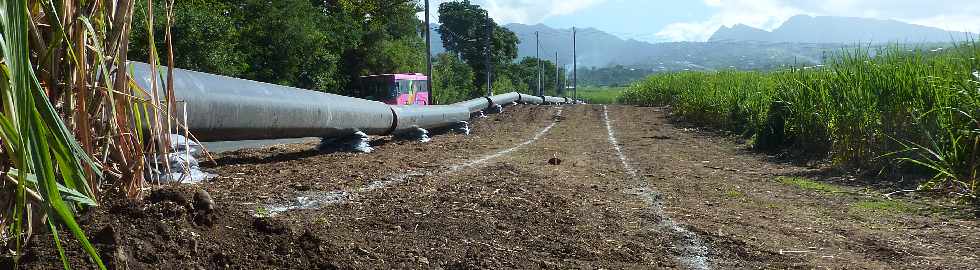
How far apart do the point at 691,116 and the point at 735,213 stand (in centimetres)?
2102

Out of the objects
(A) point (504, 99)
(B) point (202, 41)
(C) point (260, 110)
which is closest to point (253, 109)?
(C) point (260, 110)

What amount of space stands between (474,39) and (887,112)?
79983 mm

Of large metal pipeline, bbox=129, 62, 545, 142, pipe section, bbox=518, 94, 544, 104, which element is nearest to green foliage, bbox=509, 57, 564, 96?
pipe section, bbox=518, 94, 544, 104

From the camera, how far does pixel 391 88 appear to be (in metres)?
35.3

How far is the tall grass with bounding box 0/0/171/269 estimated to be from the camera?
193 cm

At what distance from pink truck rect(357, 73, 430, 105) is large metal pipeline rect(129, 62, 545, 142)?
22564 millimetres

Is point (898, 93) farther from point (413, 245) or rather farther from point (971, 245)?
point (413, 245)

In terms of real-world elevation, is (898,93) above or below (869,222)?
above

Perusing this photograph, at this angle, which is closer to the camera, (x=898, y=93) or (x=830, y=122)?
(x=898, y=93)

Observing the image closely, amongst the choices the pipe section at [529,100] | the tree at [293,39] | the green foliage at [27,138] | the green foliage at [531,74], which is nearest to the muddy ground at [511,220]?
the green foliage at [27,138]

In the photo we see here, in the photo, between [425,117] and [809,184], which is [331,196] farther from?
[425,117]

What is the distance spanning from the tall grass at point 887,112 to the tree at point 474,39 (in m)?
68.4

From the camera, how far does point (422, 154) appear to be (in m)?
11.4

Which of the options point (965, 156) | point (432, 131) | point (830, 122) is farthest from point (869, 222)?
point (432, 131)
